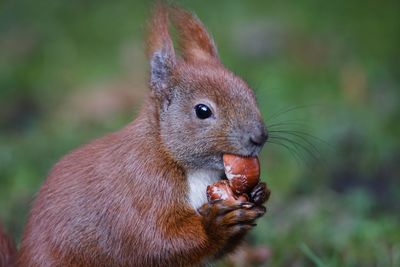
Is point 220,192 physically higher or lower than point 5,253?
higher

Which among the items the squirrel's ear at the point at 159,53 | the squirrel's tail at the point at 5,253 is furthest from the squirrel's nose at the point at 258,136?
the squirrel's tail at the point at 5,253

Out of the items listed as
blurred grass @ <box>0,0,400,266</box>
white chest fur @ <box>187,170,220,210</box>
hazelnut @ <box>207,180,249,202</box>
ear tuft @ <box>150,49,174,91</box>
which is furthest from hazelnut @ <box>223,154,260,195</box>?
blurred grass @ <box>0,0,400,266</box>

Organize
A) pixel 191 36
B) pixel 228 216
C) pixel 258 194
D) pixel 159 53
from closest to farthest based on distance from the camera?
pixel 228 216 < pixel 258 194 < pixel 159 53 < pixel 191 36

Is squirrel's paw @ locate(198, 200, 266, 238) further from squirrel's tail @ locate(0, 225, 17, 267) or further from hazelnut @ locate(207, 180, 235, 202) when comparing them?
squirrel's tail @ locate(0, 225, 17, 267)

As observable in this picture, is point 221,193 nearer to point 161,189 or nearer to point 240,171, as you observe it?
point 240,171

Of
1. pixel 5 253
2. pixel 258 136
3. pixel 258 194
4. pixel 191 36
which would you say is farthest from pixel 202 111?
pixel 5 253

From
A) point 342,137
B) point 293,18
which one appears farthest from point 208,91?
point 293,18

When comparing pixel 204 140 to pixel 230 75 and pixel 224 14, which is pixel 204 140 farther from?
pixel 224 14

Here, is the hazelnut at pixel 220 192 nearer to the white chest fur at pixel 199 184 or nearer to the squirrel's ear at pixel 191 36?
the white chest fur at pixel 199 184
